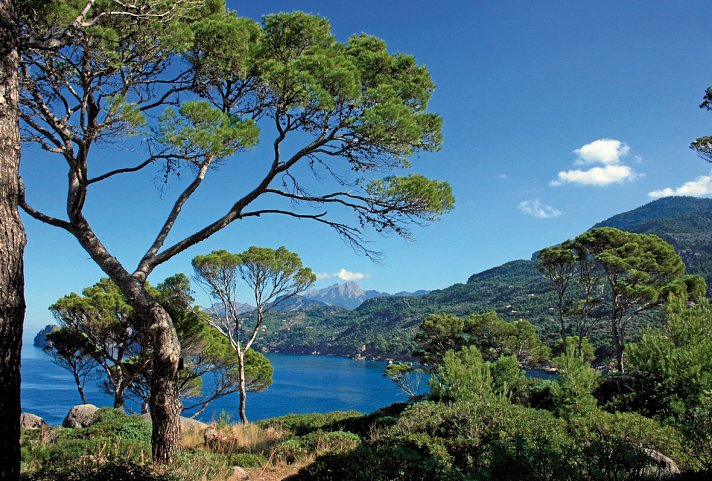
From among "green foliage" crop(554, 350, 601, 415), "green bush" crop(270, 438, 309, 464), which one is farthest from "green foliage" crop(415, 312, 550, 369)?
"green bush" crop(270, 438, 309, 464)

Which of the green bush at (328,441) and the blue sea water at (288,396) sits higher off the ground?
the green bush at (328,441)

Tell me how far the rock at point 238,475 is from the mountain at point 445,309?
60.7 m

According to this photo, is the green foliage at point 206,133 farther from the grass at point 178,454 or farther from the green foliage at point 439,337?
the green foliage at point 439,337

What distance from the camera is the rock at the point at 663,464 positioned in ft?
14.7

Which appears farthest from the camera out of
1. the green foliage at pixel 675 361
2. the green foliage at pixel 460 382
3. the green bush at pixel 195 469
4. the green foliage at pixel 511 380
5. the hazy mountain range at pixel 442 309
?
the hazy mountain range at pixel 442 309

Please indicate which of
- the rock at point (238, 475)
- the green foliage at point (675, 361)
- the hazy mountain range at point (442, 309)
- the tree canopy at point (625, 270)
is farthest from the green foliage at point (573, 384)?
the hazy mountain range at point (442, 309)

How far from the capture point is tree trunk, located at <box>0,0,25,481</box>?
7.45 ft

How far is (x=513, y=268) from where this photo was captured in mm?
166375

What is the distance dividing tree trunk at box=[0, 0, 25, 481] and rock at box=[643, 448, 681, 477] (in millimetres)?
5582

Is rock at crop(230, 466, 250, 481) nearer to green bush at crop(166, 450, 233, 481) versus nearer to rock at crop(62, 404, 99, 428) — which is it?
green bush at crop(166, 450, 233, 481)

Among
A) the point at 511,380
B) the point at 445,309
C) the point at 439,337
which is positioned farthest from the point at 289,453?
the point at 445,309

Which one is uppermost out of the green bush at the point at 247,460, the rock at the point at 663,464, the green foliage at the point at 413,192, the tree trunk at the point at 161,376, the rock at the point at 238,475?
the green foliage at the point at 413,192

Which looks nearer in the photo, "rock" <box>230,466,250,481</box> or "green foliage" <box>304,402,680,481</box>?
"green foliage" <box>304,402,680,481</box>

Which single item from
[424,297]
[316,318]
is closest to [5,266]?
[424,297]
